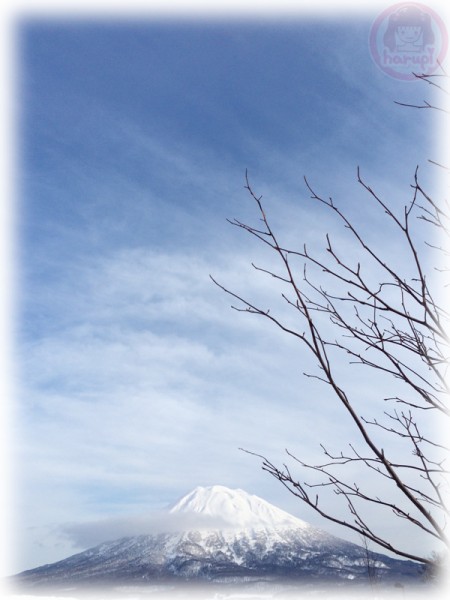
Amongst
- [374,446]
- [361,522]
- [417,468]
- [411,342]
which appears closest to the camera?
[374,446]

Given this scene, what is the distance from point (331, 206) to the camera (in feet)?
7.07

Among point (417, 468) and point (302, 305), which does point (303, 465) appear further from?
point (302, 305)

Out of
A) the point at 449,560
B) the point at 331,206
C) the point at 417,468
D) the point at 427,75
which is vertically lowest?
the point at 449,560

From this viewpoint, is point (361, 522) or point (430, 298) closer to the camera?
point (361, 522)

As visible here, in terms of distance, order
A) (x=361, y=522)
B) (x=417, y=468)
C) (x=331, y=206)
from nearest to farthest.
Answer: (x=361, y=522) < (x=331, y=206) < (x=417, y=468)

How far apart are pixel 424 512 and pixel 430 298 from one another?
0.97 m

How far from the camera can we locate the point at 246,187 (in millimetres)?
2090

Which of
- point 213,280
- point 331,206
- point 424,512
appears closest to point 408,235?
point 331,206

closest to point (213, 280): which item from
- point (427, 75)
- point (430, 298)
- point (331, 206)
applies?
point (331, 206)

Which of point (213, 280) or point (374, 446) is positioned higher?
point (213, 280)

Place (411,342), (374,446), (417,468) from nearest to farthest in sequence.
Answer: (374,446) < (417,468) < (411,342)

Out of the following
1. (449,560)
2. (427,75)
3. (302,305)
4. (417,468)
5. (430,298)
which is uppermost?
(427,75)

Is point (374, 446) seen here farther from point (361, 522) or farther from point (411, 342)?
point (411, 342)

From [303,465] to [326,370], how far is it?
2.51 feet
